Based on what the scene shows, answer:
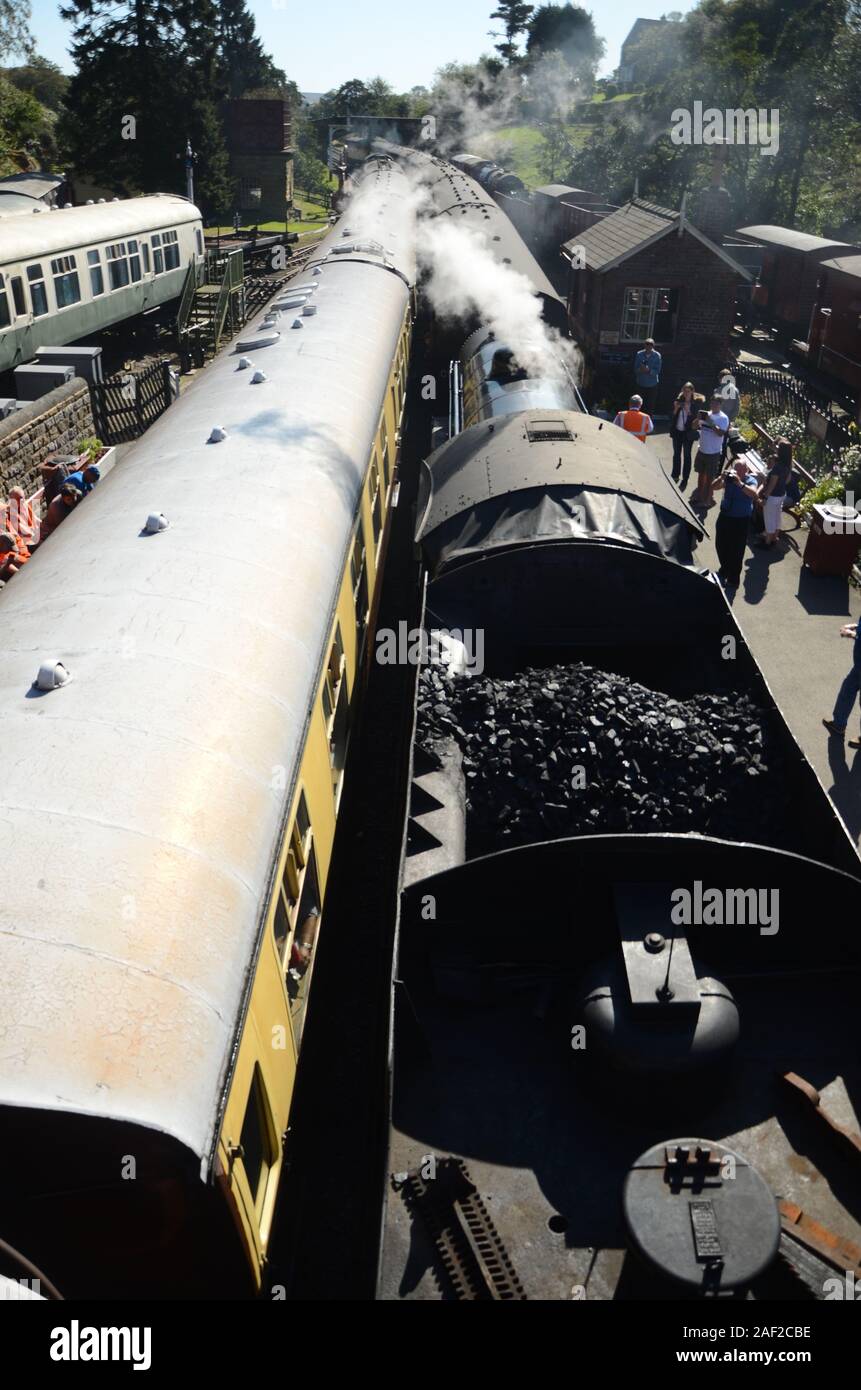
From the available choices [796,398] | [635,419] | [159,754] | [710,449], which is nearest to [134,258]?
[635,419]

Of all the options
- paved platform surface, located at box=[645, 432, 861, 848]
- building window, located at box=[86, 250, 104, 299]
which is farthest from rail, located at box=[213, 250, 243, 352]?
paved platform surface, located at box=[645, 432, 861, 848]

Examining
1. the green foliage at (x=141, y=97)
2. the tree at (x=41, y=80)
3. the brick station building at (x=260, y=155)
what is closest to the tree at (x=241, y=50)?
the tree at (x=41, y=80)

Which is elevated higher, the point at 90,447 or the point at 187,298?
the point at 187,298

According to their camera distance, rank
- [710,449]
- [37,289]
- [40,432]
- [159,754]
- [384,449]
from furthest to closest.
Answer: [37,289]
[710,449]
[40,432]
[384,449]
[159,754]

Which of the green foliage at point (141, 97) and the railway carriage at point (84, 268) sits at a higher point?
the green foliage at point (141, 97)

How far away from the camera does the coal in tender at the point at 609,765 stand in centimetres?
629

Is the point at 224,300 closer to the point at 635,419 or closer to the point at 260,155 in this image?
the point at 635,419

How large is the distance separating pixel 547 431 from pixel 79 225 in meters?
15.9

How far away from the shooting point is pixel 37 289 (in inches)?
730

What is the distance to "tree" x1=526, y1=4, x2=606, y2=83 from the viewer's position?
86.7 meters

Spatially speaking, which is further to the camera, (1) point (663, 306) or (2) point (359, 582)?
(1) point (663, 306)

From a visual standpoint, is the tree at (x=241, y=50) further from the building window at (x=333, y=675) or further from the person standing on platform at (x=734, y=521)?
the building window at (x=333, y=675)

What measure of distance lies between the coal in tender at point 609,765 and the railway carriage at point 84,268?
49.1 ft

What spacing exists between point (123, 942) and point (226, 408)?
6456mm
